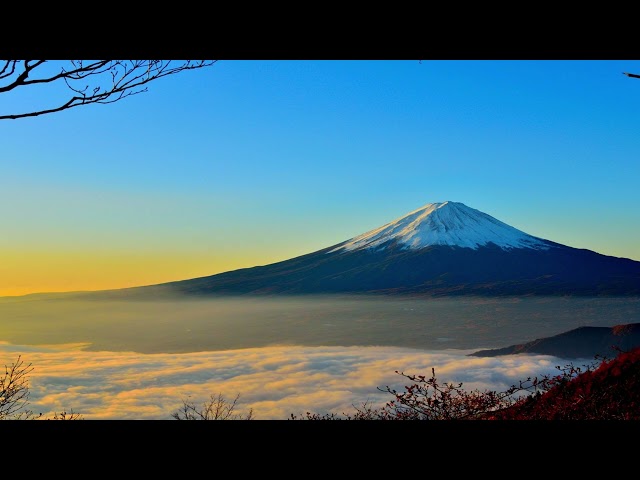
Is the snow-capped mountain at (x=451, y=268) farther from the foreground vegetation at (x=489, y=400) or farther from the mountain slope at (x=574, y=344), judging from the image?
the foreground vegetation at (x=489, y=400)

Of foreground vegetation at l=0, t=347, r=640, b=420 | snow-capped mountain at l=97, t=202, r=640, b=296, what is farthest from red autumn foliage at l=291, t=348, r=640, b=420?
snow-capped mountain at l=97, t=202, r=640, b=296

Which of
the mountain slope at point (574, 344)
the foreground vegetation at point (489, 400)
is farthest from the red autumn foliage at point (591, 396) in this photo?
the mountain slope at point (574, 344)

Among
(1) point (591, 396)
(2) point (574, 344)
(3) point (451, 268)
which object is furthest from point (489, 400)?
(3) point (451, 268)

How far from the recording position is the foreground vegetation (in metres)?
5.30

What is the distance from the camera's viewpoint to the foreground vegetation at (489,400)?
530 cm

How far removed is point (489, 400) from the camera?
619 centimetres

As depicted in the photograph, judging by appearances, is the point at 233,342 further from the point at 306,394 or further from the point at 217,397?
the point at 217,397

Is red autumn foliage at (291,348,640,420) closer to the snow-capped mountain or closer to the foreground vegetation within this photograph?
the foreground vegetation

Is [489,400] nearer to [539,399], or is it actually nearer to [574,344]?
[539,399]

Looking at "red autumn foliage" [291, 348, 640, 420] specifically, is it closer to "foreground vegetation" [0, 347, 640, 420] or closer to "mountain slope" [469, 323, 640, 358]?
"foreground vegetation" [0, 347, 640, 420]

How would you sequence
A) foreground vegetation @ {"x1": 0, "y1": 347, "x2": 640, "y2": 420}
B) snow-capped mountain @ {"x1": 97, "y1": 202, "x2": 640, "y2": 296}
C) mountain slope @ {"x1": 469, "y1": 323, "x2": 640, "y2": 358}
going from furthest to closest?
1. snow-capped mountain @ {"x1": 97, "y1": 202, "x2": 640, "y2": 296}
2. mountain slope @ {"x1": 469, "y1": 323, "x2": 640, "y2": 358}
3. foreground vegetation @ {"x1": 0, "y1": 347, "x2": 640, "y2": 420}

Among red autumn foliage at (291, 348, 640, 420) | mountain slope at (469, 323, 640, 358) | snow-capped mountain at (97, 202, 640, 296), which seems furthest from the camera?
snow-capped mountain at (97, 202, 640, 296)

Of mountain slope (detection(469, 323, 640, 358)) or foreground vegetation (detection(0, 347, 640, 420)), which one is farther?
mountain slope (detection(469, 323, 640, 358))

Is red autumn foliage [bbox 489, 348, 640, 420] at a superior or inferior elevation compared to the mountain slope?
superior
